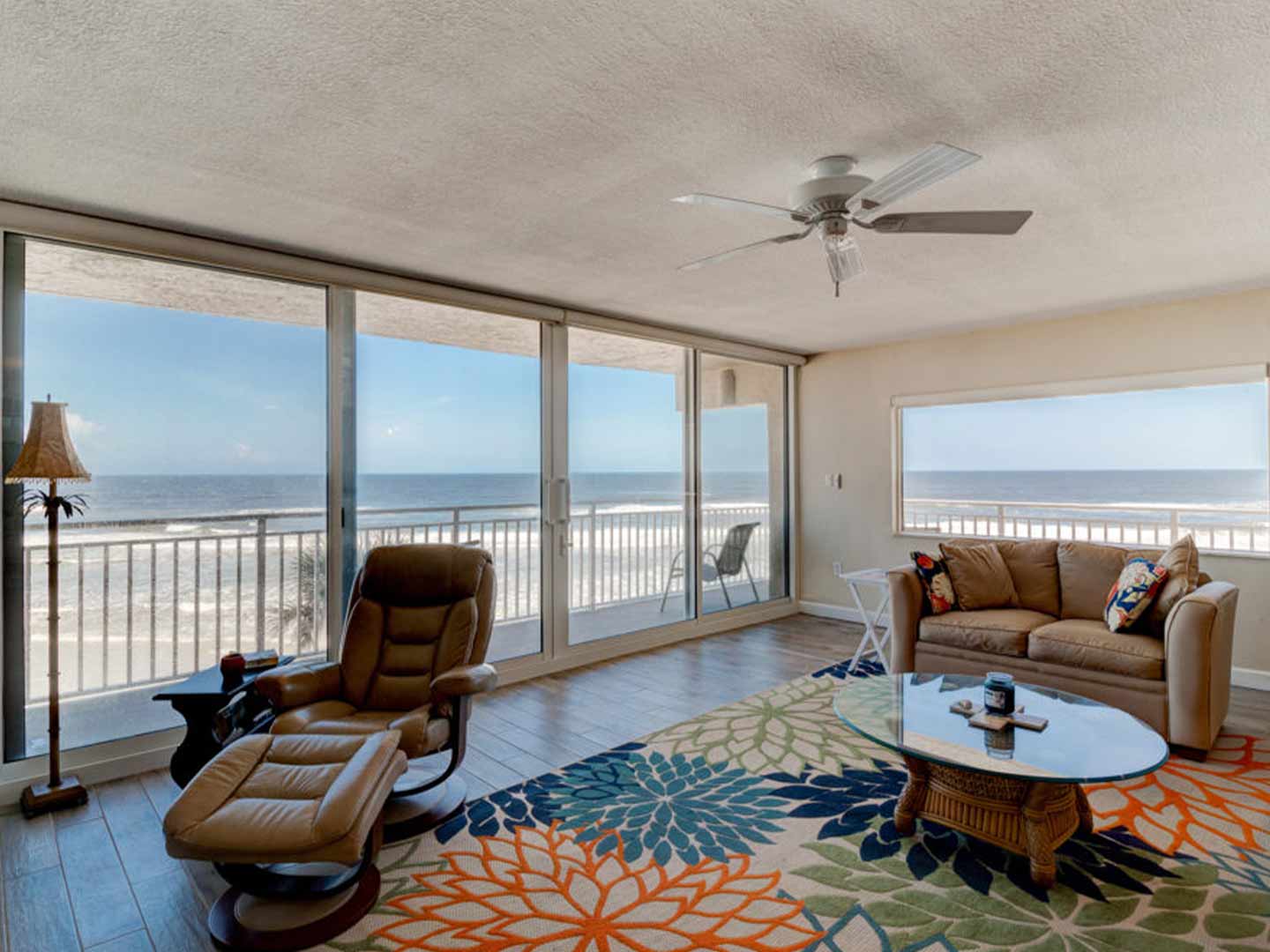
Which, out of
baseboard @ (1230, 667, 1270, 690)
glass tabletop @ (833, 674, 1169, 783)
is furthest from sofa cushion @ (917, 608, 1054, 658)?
baseboard @ (1230, 667, 1270, 690)

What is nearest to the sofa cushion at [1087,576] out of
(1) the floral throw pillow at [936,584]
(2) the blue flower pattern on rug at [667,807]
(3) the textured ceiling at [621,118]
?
(1) the floral throw pillow at [936,584]

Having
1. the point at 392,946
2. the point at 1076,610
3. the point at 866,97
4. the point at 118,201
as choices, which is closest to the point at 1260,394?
the point at 1076,610

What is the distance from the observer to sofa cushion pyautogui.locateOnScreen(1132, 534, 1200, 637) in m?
3.44

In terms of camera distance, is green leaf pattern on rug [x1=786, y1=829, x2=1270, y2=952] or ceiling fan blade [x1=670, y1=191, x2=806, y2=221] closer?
green leaf pattern on rug [x1=786, y1=829, x2=1270, y2=952]

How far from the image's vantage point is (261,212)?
291 cm

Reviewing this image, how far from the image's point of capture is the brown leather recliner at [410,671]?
2.56 meters

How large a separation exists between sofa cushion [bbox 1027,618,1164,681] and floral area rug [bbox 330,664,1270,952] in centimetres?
45

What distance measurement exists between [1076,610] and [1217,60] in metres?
3.16

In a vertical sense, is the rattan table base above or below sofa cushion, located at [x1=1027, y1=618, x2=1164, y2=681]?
below

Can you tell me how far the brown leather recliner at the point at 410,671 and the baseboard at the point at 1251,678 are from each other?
4670mm

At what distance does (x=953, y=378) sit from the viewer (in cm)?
558

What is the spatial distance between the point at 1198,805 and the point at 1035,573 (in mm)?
1774

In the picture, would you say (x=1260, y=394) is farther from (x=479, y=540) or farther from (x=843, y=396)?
(x=479, y=540)

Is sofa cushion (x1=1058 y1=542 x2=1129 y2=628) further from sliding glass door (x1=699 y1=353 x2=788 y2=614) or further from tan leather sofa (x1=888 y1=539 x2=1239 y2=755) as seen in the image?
sliding glass door (x1=699 y1=353 x2=788 y2=614)
